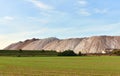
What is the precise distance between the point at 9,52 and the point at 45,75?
100 m

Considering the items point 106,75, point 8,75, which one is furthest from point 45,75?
point 106,75

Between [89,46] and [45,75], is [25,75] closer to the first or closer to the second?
[45,75]

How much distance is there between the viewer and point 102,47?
196 m

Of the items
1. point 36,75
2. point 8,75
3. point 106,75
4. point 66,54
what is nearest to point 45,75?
point 36,75

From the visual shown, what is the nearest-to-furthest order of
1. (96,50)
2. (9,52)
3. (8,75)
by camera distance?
1. (8,75)
2. (9,52)
3. (96,50)

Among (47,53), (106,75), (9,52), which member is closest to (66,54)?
(47,53)

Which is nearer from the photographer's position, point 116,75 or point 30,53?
point 116,75

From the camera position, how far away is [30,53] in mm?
127875

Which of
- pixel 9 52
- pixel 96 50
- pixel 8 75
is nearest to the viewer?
pixel 8 75

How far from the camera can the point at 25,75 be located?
2730cm

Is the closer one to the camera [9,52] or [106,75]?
[106,75]

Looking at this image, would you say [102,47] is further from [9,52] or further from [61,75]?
[61,75]

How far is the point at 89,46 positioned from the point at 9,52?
81752 millimetres

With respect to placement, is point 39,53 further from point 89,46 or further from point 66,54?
point 89,46
